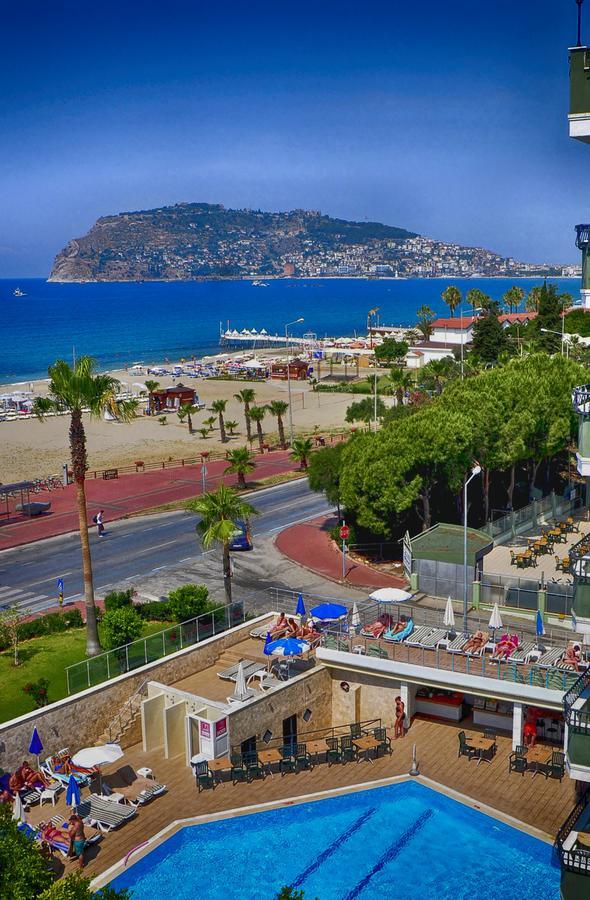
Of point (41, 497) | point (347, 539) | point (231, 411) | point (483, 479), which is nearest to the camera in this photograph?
point (347, 539)

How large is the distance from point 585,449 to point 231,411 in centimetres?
7871

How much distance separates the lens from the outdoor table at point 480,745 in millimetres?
25328

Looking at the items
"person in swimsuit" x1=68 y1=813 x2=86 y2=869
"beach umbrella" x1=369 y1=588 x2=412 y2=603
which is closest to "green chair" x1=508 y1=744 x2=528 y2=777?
"beach umbrella" x1=369 y1=588 x2=412 y2=603

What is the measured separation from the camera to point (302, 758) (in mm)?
25484

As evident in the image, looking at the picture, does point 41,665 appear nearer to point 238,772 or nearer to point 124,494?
point 238,772

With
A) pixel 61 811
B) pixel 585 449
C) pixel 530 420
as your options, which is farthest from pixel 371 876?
pixel 530 420

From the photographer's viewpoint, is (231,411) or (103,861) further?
(231,411)

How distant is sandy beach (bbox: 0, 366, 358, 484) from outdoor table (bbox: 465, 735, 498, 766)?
4600 cm

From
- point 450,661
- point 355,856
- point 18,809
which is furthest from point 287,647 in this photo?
point 18,809

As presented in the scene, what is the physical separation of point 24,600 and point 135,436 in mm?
44378

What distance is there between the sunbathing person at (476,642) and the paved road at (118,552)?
18.5m

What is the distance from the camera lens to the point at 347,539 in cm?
4491

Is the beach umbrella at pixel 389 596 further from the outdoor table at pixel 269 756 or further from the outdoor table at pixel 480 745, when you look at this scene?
the outdoor table at pixel 269 756

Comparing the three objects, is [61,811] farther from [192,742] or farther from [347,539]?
[347,539]
